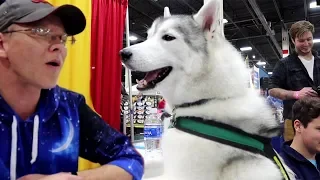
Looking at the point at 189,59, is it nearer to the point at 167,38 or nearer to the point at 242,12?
the point at 167,38

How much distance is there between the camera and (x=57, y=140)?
3.19 ft

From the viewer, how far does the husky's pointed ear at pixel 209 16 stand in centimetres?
140

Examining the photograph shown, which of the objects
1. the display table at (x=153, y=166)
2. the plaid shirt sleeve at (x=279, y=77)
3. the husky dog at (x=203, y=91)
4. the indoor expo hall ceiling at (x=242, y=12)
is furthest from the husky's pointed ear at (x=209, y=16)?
the indoor expo hall ceiling at (x=242, y=12)

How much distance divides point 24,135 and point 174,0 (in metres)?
9.76

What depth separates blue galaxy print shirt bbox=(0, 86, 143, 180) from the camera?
2.92 ft

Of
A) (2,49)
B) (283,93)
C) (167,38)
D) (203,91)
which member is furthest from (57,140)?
(283,93)

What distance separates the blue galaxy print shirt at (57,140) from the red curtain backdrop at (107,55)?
1.68 m

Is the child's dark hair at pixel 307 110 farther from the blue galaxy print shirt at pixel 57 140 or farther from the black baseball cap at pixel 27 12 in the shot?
the black baseball cap at pixel 27 12

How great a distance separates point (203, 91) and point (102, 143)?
0.46 m

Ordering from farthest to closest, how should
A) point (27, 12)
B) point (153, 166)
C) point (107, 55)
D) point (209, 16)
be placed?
point (107, 55)
point (153, 166)
point (209, 16)
point (27, 12)

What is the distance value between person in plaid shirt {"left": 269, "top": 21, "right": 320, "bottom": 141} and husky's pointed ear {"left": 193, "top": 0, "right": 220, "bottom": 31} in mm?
1468

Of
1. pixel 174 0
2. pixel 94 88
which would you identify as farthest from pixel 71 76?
pixel 174 0

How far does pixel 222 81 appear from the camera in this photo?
4.15 ft

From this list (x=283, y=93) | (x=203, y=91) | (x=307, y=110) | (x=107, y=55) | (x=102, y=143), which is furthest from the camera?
(x=107, y=55)
